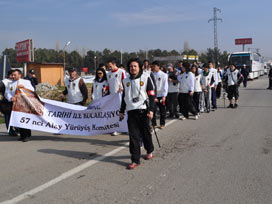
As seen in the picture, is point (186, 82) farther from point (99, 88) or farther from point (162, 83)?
point (99, 88)

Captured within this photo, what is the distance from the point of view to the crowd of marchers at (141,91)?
543cm

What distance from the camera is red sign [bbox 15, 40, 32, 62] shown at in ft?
102

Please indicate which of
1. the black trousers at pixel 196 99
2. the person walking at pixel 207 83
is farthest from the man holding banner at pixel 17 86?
the person walking at pixel 207 83

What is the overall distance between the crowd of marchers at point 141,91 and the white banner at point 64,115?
0.28 meters

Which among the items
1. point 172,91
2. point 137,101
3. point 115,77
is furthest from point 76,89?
point 172,91

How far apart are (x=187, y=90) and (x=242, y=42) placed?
285ft

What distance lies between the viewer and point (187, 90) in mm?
10469

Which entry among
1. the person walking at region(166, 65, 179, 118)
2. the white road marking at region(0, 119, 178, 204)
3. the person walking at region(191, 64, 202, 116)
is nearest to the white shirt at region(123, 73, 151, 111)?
the white road marking at region(0, 119, 178, 204)

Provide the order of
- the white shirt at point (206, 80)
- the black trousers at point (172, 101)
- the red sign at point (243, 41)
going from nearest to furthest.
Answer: the black trousers at point (172, 101)
the white shirt at point (206, 80)
the red sign at point (243, 41)

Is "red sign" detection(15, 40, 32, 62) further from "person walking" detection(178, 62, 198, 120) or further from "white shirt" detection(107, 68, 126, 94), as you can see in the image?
"white shirt" detection(107, 68, 126, 94)

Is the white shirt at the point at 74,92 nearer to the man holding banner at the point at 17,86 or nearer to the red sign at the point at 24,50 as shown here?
the man holding banner at the point at 17,86

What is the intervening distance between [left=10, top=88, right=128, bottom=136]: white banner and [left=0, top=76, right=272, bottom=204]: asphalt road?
333 millimetres

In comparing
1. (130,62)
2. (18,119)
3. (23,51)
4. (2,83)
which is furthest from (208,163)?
(23,51)

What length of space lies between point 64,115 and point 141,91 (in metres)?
2.99
